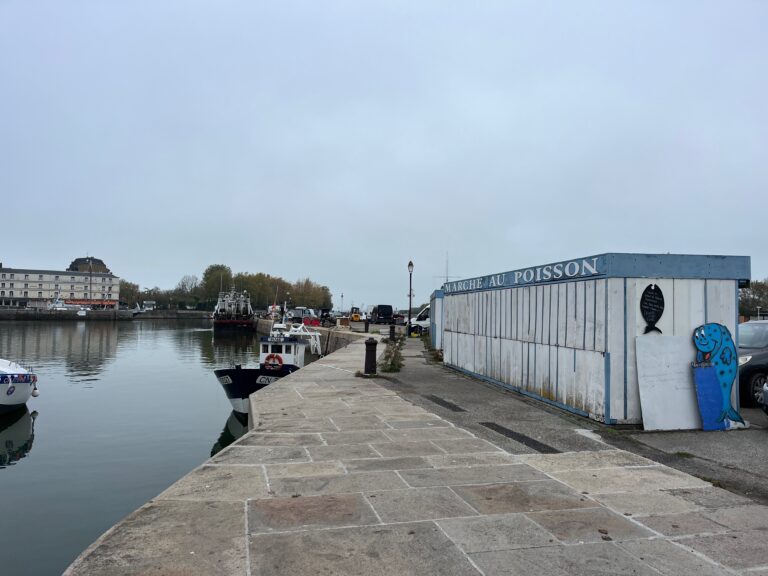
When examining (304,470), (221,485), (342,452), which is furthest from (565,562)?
(342,452)

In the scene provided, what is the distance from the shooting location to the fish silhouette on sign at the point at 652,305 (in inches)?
363

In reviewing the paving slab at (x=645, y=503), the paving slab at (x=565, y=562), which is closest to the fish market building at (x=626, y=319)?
the paving slab at (x=645, y=503)

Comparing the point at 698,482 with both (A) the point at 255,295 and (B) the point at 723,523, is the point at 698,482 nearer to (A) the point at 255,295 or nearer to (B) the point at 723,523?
(B) the point at 723,523

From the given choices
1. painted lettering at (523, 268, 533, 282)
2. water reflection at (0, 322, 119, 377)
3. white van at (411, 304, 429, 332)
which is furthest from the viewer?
white van at (411, 304, 429, 332)

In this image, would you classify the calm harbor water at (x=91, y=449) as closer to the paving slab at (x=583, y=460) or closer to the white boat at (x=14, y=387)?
the white boat at (x=14, y=387)

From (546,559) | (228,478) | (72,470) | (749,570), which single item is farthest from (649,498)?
(72,470)

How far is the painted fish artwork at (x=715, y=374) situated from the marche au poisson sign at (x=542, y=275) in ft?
6.47

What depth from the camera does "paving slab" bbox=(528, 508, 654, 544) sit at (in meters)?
4.75

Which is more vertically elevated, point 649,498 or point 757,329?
point 757,329

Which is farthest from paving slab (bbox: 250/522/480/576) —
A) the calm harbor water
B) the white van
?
the white van

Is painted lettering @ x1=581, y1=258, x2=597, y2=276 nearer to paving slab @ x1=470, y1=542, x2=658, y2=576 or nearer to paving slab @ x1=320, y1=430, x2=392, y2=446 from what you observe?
paving slab @ x1=320, y1=430, x2=392, y2=446

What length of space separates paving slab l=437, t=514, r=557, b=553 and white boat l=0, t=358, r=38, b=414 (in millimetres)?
17955

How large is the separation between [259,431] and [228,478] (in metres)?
2.72

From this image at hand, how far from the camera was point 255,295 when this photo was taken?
438 ft
